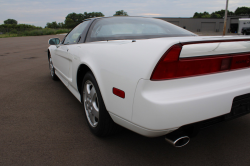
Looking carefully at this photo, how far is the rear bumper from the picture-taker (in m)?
1.45

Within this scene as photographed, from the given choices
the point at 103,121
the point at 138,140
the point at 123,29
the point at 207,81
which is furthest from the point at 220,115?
the point at 123,29

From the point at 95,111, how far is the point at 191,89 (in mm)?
1091

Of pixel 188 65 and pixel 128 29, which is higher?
pixel 128 29

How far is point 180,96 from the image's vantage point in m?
1.50

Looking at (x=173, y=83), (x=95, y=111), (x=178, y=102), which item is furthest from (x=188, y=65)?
(x=95, y=111)

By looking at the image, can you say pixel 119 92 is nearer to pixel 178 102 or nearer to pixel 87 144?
pixel 178 102

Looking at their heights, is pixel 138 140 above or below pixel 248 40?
below

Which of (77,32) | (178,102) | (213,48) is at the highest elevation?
(77,32)

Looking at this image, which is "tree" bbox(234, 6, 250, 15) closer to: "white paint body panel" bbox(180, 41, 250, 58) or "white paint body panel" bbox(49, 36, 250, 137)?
"white paint body panel" bbox(180, 41, 250, 58)

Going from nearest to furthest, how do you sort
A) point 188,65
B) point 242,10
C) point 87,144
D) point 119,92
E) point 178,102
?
point 178,102 → point 188,65 → point 119,92 → point 87,144 → point 242,10

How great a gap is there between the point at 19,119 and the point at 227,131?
2.76m

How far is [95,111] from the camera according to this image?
2.20 metres

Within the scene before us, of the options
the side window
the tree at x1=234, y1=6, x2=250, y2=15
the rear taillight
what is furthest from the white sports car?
the tree at x1=234, y1=6, x2=250, y2=15

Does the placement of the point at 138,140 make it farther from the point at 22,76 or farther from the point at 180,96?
the point at 22,76
